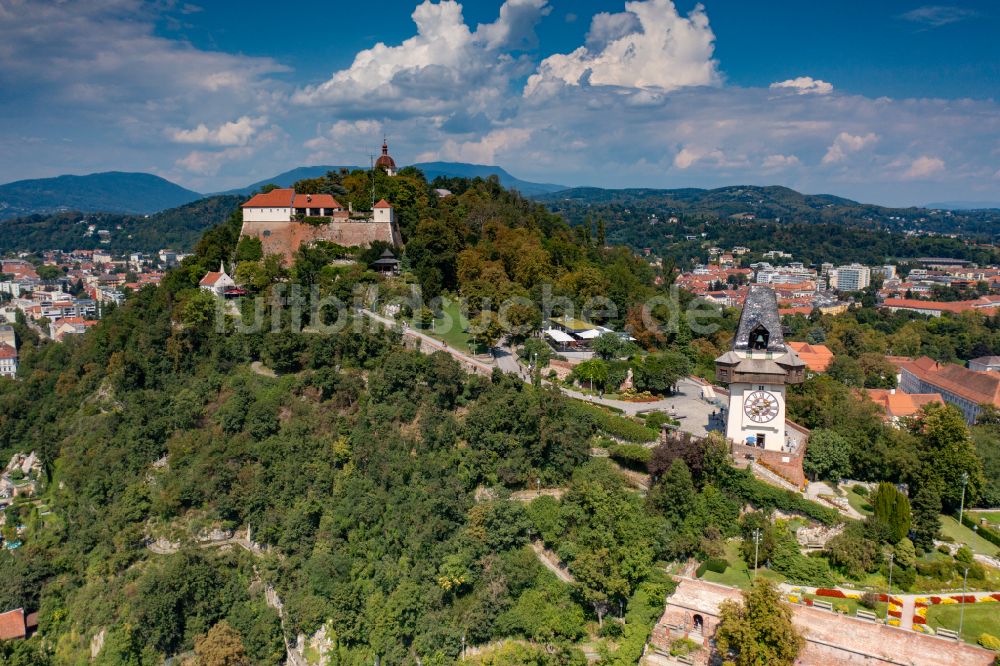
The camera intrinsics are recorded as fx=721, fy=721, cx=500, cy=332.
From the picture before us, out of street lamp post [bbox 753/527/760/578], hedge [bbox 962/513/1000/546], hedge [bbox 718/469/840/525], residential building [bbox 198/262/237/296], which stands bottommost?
hedge [bbox 962/513/1000/546]

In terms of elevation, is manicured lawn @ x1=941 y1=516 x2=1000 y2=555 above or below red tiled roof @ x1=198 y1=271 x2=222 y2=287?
below

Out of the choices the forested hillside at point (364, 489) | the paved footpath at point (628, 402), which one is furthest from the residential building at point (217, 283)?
the paved footpath at point (628, 402)

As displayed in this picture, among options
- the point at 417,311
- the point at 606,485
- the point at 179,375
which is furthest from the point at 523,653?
the point at 179,375

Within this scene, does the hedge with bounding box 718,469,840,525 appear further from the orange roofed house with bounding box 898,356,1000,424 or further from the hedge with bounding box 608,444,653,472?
the orange roofed house with bounding box 898,356,1000,424

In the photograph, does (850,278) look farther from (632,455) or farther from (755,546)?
(755,546)

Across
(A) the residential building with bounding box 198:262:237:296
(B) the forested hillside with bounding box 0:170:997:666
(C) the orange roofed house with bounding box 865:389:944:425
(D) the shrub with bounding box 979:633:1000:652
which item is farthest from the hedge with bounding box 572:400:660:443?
(A) the residential building with bounding box 198:262:237:296

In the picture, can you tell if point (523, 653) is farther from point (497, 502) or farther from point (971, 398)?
point (971, 398)
